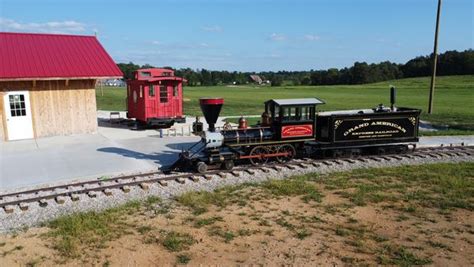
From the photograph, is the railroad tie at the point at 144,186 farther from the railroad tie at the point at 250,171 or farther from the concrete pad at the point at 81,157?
the railroad tie at the point at 250,171

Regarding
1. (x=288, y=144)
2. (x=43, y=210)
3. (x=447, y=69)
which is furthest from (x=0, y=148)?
(x=447, y=69)

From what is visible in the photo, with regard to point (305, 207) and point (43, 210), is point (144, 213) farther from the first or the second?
point (305, 207)

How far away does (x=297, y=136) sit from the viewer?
14.0 meters

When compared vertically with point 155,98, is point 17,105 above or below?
below

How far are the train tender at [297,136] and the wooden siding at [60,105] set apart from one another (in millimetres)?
8332

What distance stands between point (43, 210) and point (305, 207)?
251 inches

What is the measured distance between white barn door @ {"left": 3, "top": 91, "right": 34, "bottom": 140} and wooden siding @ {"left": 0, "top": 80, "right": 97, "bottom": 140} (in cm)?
19

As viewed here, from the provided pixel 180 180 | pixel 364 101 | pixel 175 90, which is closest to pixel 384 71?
pixel 364 101

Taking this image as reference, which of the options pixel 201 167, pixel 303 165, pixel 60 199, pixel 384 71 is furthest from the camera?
pixel 384 71

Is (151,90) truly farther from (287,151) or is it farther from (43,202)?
(43,202)

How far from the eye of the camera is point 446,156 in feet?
49.9

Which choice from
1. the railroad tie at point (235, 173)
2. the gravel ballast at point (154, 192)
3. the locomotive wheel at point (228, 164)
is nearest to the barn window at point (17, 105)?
the gravel ballast at point (154, 192)

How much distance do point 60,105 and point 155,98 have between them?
4.93m

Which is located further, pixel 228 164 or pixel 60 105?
pixel 60 105
